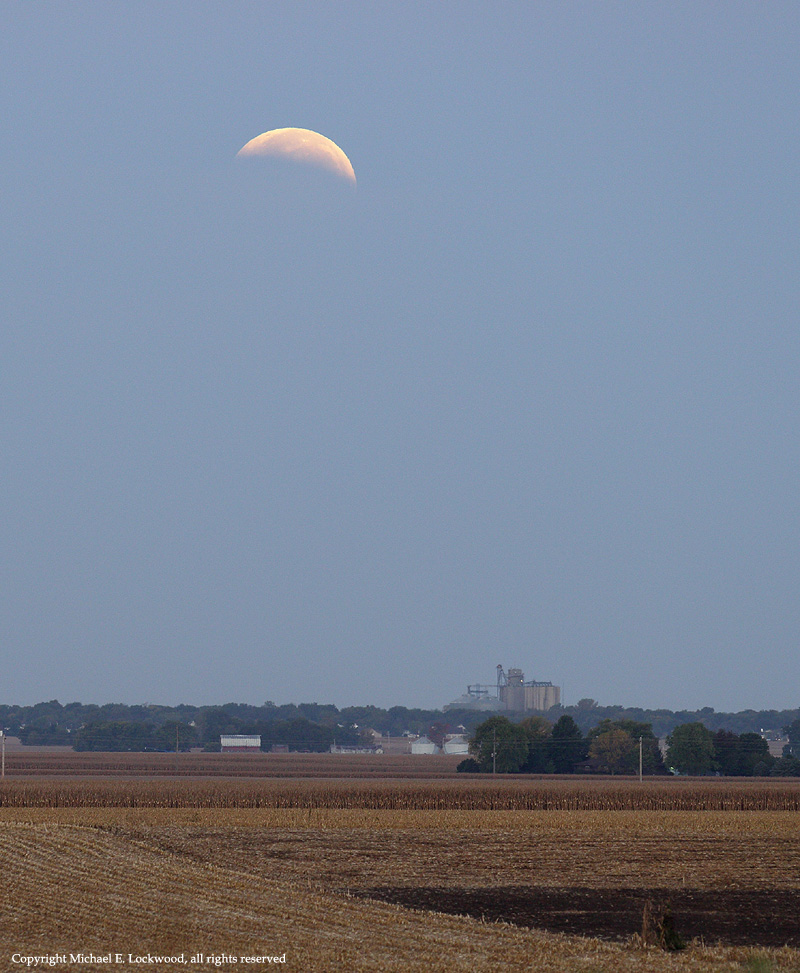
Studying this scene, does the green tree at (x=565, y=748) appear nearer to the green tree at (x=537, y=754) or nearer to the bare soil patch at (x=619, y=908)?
the green tree at (x=537, y=754)

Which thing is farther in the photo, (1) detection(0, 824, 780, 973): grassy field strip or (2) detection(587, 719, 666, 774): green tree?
(2) detection(587, 719, 666, 774): green tree

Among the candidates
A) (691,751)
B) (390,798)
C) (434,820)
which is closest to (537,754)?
(691,751)

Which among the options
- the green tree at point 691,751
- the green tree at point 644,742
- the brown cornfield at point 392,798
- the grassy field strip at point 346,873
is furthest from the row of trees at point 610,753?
the grassy field strip at point 346,873

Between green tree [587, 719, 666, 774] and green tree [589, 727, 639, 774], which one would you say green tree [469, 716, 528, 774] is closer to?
green tree [589, 727, 639, 774]

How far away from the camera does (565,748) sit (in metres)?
134

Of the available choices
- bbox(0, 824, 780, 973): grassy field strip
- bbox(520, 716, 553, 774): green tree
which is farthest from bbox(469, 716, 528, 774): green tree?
bbox(0, 824, 780, 973): grassy field strip

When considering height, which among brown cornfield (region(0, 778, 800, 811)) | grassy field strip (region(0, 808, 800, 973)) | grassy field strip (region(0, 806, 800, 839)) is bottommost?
brown cornfield (region(0, 778, 800, 811))

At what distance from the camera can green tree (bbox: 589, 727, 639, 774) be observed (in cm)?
13388

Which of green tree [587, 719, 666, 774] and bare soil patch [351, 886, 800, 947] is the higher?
bare soil patch [351, 886, 800, 947]

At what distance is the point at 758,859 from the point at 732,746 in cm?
9929

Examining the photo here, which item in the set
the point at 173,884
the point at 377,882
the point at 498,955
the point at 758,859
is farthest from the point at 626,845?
the point at 498,955

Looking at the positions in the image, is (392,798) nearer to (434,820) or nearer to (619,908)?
(434,820)

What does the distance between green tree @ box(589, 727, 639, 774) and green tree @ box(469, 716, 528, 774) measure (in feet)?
31.6

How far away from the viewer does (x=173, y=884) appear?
105 feet
